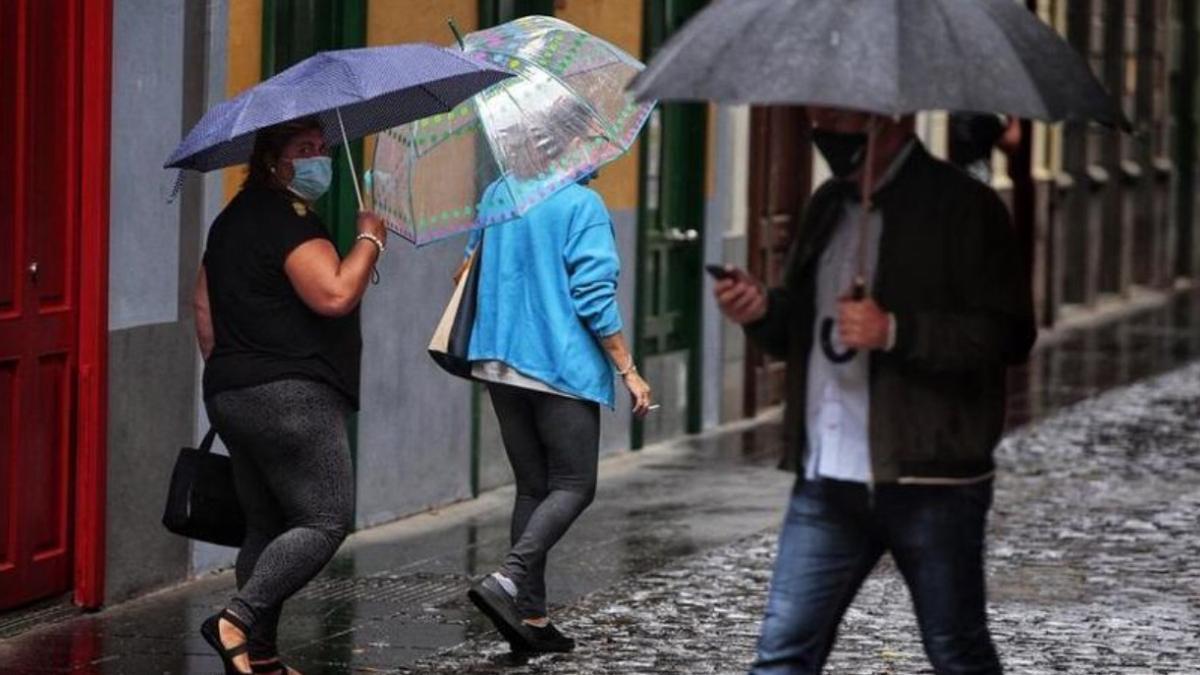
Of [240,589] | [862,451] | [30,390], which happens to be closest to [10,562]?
[30,390]

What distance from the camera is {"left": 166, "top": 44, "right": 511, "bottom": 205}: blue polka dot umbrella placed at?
25.1 feet

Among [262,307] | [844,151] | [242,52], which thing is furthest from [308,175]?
[242,52]

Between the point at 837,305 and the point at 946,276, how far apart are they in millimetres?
250

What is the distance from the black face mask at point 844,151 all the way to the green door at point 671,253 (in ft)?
29.4

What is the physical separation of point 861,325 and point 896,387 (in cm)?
22

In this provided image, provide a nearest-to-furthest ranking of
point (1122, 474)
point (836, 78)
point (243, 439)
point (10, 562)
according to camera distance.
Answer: point (836, 78) < point (243, 439) < point (10, 562) < point (1122, 474)

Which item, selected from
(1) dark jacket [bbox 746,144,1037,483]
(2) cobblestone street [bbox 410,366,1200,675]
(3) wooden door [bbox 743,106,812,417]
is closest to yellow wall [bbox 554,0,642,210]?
(3) wooden door [bbox 743,106,812,417]

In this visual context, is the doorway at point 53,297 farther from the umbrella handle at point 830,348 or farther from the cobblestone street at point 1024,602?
the umbrella handle at point 830,348

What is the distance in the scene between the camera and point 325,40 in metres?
11.1

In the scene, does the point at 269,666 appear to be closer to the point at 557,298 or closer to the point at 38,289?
the point at 557,298

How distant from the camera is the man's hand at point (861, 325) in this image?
19.0 ft

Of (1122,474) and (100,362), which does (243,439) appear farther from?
(1122,474)

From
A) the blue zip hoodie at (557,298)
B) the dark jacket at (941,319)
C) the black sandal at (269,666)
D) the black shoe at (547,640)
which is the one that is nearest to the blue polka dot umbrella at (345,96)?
the blue zip hoodie at (557,298)

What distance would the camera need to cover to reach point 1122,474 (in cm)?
1445
